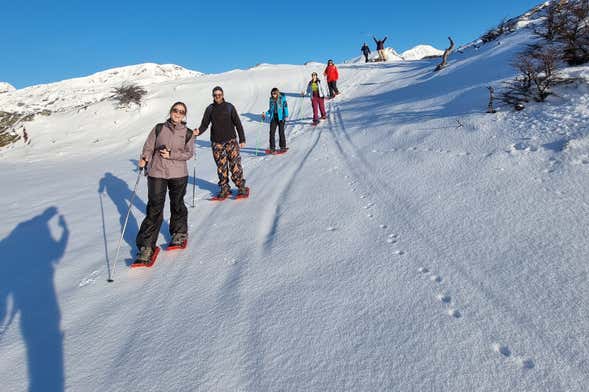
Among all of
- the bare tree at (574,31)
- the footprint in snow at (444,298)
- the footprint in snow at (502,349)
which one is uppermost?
the bare tree at (574,31)

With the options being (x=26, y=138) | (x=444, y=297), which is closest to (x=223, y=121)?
(x=444, y=297)

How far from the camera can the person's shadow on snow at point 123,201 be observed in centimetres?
443

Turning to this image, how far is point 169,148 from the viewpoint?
3559mm

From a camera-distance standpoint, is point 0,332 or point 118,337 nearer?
point 118,337

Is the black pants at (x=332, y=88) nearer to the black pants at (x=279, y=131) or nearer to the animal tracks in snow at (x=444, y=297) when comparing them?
the black pants at (x=279, y=131)

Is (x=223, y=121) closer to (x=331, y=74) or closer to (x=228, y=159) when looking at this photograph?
(x=228, y=159)

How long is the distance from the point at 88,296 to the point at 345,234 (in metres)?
2.78

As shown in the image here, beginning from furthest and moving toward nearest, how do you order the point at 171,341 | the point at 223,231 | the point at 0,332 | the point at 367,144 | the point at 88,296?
the point at 367,144 < the point at 223,231 < the point at 88,296 < the point at 0,332 < the point at 171,341

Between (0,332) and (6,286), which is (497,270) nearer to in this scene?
(0,332)

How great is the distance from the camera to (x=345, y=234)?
3.47 metres

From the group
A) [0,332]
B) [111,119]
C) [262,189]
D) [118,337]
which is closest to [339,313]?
[118,337]

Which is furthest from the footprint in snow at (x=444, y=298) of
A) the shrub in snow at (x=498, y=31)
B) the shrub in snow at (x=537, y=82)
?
the shrub in snow at (x=498, y=31)

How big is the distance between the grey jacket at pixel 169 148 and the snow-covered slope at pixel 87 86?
39174 mm

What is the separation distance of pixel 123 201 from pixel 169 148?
11.4 feet
